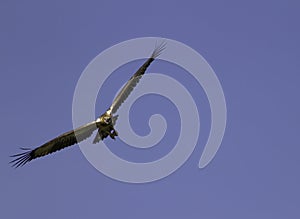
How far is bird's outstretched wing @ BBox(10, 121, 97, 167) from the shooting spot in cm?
3275

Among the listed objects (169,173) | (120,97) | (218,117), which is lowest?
(169,173)

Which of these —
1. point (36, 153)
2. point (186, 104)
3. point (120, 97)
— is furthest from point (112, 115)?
point (36, 153)

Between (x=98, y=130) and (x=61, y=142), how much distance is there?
12.0 feet

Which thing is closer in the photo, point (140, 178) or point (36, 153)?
point (140, 178)

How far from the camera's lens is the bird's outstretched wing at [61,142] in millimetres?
32750

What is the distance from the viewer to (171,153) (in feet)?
102

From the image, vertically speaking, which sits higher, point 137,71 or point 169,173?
point 137,71

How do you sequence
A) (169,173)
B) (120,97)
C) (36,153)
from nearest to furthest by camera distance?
(169,173) → (120,97) → (36,153)

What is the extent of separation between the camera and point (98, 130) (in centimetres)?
3181

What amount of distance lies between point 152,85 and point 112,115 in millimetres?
3022

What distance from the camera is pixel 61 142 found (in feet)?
113

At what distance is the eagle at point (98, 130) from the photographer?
102ft

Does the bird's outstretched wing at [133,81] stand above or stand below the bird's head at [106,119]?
above

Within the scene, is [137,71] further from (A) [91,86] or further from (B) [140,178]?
(B) [140,178]
